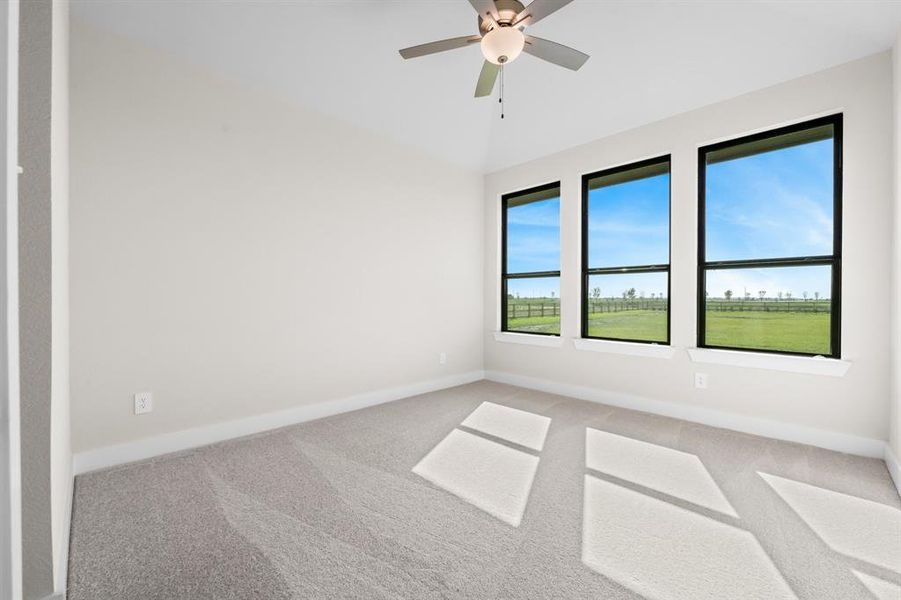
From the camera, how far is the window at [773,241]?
2.85m

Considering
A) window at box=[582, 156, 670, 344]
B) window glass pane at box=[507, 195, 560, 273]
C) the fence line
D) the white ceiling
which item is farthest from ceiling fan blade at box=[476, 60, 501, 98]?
the fence line

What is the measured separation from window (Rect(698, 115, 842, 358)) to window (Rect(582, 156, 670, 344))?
14.2 inches

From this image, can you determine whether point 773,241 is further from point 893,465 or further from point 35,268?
point 35,268

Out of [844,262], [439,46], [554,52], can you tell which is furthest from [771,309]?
[439,46]

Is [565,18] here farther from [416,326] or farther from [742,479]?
[742,479]

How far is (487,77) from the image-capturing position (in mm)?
2637

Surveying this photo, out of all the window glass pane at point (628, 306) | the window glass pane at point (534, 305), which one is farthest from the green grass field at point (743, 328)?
the window glass pane at point (534, 305)

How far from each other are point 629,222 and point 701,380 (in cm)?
157

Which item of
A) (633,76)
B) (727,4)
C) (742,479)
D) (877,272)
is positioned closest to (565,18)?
(633,76)

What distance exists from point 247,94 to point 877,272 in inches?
178

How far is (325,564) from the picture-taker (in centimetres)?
158

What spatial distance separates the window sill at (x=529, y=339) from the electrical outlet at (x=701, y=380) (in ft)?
4.14

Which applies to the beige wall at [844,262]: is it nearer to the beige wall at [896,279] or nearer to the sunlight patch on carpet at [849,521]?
the beige wall at [896,279]

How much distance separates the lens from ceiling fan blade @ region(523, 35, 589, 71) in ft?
7.52
